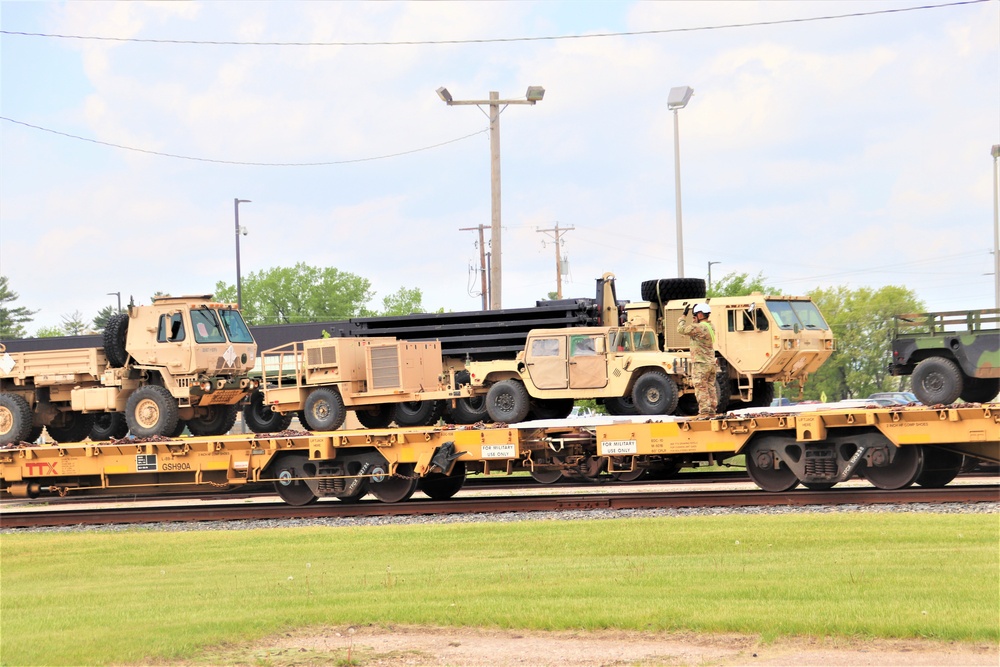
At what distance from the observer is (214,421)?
22.8 m

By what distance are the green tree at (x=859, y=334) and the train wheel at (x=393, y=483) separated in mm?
52870

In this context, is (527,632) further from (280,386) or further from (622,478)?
(280,386)

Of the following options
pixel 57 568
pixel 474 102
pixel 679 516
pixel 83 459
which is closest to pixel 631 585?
pixel 679 516

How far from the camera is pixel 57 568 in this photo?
1241 cm

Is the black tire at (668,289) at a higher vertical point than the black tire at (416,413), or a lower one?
higher

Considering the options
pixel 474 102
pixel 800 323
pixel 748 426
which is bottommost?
pixel 748 426

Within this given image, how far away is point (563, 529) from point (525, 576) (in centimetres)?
316

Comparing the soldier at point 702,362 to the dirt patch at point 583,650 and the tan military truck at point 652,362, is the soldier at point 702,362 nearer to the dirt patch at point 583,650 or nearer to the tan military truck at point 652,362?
the tan military truck at point 652,362

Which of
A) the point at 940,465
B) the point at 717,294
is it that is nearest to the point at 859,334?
the point at 717,294

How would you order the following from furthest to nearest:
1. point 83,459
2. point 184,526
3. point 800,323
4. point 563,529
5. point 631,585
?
point 800,323 < point 83,459 < point 184,526 < point 563,529 < point 631,585

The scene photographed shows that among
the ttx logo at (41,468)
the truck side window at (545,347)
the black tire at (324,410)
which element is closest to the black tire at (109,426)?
the black tire at (324,410)

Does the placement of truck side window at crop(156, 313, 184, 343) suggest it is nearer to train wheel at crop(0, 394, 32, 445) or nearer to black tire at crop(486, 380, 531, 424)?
train wheel at crop(0, 394, 32, 445)

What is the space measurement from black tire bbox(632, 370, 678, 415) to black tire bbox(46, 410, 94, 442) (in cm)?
1056

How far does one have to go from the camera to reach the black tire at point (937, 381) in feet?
63.1
